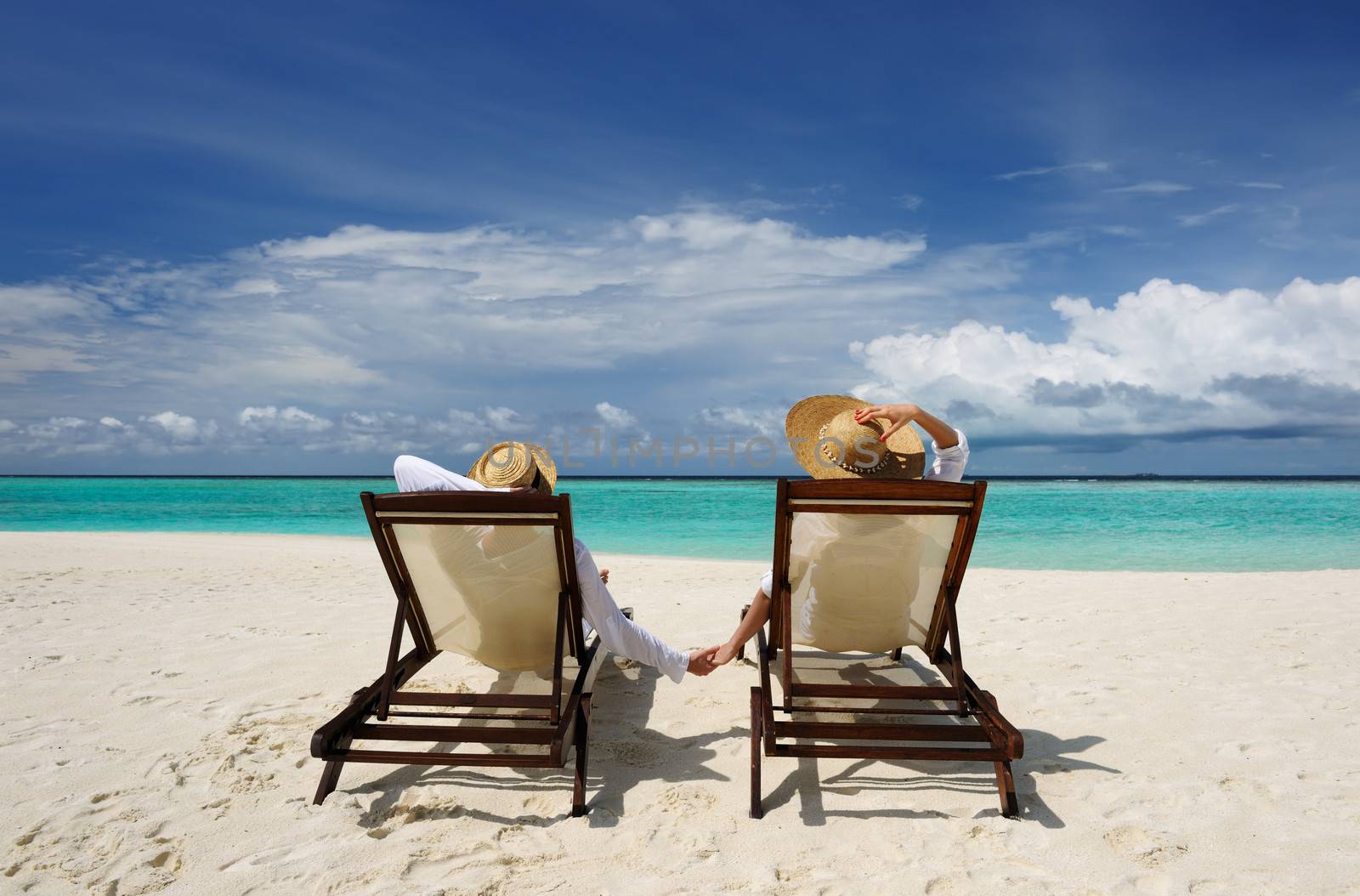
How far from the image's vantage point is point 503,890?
8.16ft

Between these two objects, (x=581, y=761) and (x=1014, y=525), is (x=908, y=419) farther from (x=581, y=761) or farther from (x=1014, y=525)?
(x=1014, y=525)

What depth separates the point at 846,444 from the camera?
3.45 meters

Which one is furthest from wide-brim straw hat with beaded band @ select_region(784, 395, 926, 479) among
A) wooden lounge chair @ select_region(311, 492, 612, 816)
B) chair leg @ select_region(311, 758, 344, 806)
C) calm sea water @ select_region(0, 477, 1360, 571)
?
calm sea water @ select_region(0, 477, 1360, 571)

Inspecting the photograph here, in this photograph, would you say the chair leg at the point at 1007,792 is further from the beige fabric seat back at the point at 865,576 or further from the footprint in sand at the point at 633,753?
the footprint in sand at the point at 633,753

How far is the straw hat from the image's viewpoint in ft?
13.3

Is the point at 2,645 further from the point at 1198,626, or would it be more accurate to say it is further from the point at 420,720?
the point at 1198,626

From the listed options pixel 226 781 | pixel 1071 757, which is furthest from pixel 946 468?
pixel 226 781

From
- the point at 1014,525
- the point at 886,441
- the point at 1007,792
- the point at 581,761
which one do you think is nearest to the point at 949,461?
the point at 886,441

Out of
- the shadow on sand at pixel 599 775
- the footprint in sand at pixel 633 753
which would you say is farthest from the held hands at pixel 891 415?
the footprint in sand at pixel 633 753

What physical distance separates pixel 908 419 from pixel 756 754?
4.93ft

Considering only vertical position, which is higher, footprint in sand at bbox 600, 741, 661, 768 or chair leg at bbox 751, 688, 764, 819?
chair leg at bbox 751, 688, 764, 819

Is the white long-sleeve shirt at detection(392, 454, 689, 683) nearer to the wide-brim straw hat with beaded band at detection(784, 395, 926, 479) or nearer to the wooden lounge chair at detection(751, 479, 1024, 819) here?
the wooden lounge chair at detection(751, 479, 1024, 819)

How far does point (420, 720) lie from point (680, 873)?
79.6 inches

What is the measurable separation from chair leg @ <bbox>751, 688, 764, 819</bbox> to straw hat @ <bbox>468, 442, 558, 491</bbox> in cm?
151
